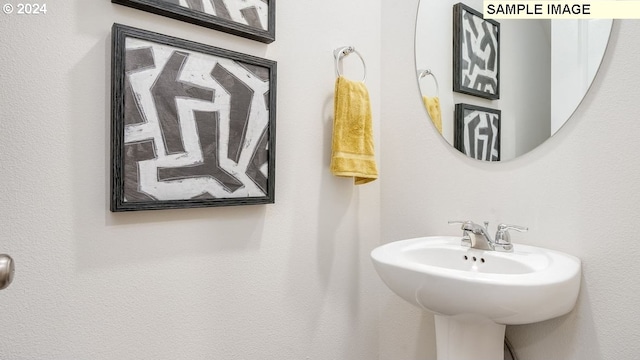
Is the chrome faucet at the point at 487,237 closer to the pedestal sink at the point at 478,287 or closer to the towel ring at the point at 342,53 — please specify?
the pedestal sink at the point at 478,287

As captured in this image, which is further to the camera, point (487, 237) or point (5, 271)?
point (487, 237)

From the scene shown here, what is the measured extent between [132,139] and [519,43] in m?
1.26

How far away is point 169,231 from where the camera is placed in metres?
1.14

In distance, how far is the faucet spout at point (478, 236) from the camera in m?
1.24

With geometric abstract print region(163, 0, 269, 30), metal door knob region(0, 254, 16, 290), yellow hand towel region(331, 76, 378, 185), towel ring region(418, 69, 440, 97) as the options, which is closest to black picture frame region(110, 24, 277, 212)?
geometric abstract print region(163, 0, 269, 30)

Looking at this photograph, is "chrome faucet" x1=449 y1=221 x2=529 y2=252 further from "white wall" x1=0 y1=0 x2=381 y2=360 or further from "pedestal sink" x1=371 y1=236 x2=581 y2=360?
"white wall" x1=0 y1=0 x2=381 y2=360

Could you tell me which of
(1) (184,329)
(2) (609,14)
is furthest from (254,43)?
(2) (609,14)

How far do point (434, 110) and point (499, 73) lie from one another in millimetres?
256

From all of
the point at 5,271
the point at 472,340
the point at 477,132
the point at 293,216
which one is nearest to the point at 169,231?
the point at 293,216

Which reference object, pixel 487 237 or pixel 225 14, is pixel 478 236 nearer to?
pixel 487 237

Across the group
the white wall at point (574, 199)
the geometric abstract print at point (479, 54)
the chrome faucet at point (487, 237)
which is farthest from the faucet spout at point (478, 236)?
the geometric abstract print at point (479, 54)

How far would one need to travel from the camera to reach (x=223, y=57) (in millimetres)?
1209

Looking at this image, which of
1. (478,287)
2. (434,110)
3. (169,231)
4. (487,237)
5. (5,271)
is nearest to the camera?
(5,271)

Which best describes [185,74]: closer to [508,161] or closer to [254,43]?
Result: [254,43]
